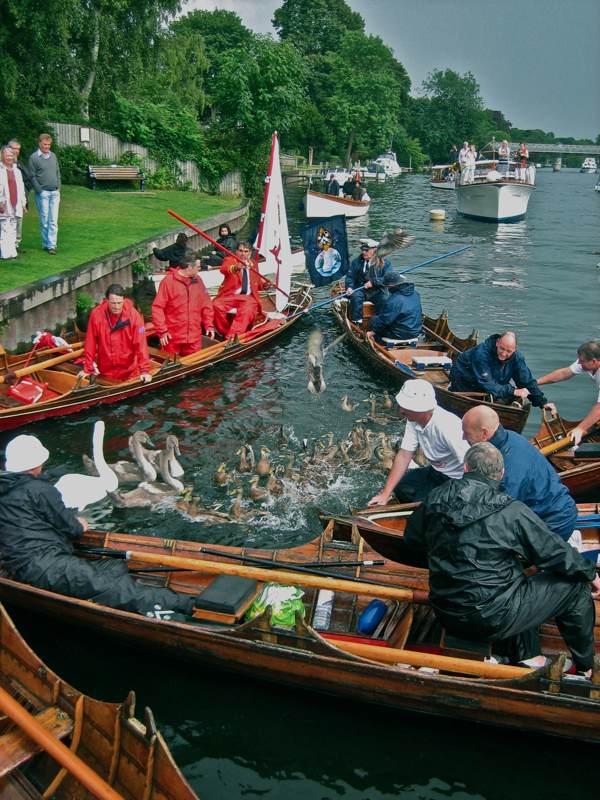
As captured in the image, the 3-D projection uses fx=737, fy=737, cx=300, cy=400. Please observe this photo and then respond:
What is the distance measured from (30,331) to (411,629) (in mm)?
11639

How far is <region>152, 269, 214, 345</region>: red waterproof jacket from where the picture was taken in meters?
14.7

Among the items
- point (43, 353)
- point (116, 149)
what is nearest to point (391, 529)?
point (43, 353)

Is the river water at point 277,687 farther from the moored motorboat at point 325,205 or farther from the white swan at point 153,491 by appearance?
the moored motorboat at point 325,205

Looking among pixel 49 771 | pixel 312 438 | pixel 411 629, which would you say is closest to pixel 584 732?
pixel 411 629

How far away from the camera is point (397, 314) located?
16172mm

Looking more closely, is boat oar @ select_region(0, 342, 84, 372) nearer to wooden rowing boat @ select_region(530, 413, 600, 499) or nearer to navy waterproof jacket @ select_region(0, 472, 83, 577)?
navy waterproof jacket @ select_region(0, 472, 83, 577)

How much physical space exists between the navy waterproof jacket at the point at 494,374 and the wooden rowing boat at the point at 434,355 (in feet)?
0.56

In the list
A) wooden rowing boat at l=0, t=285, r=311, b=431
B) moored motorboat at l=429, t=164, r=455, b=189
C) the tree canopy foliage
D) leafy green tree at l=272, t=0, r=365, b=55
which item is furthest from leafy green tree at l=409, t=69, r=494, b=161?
wooden rowing boat at l=0, t=285, r=311, b=431

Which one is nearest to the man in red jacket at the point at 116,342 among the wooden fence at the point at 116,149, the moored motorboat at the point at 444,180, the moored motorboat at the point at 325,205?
the wooden fence at the point at 116,149

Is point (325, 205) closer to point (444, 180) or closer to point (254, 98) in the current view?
point (254, 98)

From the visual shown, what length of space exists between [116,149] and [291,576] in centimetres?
3219

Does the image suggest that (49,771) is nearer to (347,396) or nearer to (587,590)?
(587,590)

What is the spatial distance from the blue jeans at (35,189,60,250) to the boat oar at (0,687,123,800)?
14219 mm

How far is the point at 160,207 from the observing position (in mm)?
30016
